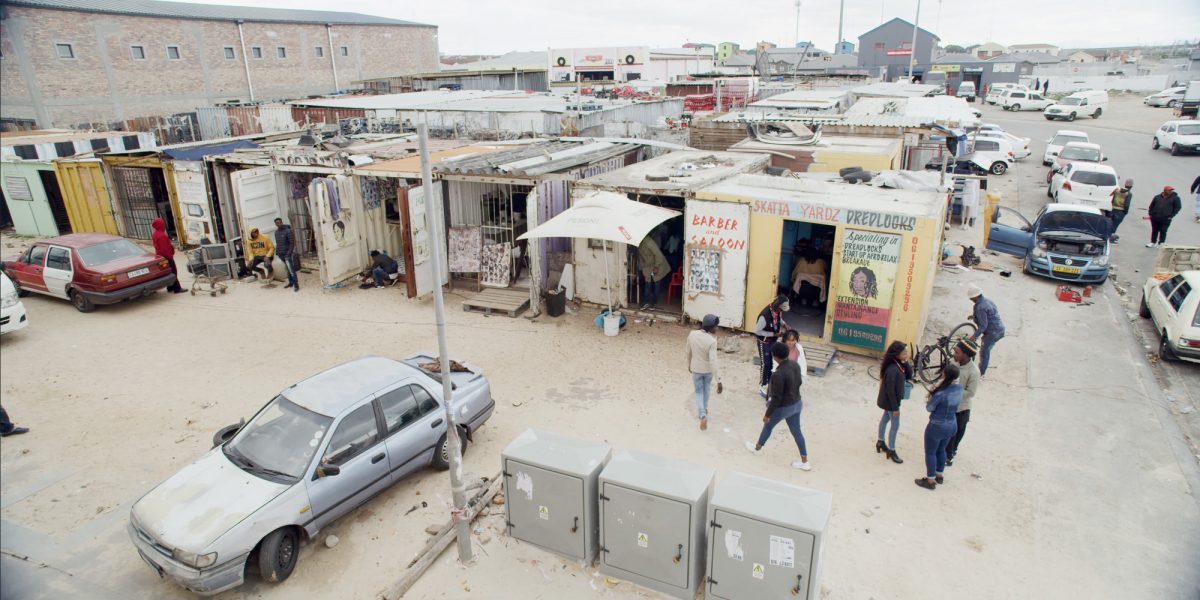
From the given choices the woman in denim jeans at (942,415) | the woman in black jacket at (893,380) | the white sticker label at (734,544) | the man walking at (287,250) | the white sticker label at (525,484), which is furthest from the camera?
the man walking at (287,250)

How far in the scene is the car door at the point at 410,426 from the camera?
23.3 feet

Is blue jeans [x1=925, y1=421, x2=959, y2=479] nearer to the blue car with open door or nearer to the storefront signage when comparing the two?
the storefront signage

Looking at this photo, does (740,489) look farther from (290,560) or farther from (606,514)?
(290,560)

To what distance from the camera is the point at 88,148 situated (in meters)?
19.3

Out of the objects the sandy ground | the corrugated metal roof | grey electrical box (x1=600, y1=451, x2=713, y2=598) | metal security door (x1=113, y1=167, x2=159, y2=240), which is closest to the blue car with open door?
the sandy ground

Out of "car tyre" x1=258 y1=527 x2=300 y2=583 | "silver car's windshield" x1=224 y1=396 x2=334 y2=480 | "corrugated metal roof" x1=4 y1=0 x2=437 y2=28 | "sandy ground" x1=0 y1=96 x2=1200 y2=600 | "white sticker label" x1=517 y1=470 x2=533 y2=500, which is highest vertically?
"corrugated metal roof" x1=4 y1=0 x2=437 y2=28

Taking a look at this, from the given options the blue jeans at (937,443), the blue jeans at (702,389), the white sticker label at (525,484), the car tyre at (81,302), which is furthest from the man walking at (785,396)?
the car tyre at (81,302)

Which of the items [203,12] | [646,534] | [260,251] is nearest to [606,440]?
[646,534]

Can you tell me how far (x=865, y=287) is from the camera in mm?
10328

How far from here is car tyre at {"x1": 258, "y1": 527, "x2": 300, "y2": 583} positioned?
19.8ft

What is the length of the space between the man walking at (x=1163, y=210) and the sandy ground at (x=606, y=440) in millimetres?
4130

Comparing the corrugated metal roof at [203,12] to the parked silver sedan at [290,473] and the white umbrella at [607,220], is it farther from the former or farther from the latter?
the parked silver sedan at [290,473]

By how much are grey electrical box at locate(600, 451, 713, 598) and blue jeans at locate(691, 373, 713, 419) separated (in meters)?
2.65

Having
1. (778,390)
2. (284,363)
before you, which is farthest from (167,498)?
(778,390)
